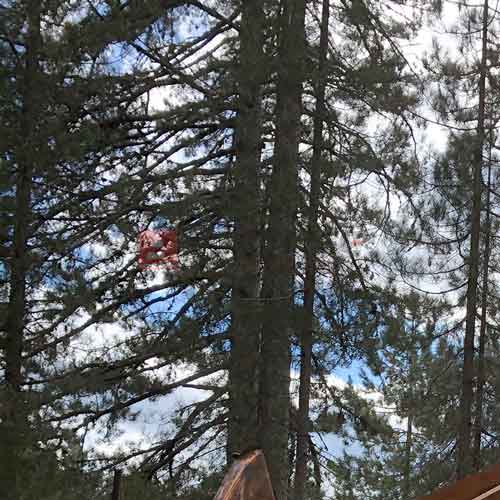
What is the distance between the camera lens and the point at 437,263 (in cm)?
1280

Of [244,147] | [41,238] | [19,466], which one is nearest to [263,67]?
[244,147]

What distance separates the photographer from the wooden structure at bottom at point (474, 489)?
1.50 metres

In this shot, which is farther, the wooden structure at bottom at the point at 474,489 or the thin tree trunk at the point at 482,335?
the thin tree trunk at the point at 482,335

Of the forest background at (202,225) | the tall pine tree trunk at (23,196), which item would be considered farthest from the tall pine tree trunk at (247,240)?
the tall pine tree trunk at (23,196)

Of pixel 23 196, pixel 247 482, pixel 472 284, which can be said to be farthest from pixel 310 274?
pixel 247 482

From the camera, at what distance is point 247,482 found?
141cm

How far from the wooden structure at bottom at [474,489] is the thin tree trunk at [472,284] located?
1119 centimetres

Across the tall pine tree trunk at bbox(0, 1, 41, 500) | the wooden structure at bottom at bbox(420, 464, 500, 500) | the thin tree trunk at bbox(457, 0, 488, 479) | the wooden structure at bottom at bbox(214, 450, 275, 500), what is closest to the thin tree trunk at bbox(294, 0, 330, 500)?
the tall pine tree trunk at bbox(0, 1, 41, 500)

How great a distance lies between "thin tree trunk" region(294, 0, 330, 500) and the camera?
8531 mm

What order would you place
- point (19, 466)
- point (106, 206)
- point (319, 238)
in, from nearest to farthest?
point (19, 466) → point (106, 206) → point (319, 238)

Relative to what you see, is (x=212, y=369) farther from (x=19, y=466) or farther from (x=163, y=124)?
(x=19, y=466)

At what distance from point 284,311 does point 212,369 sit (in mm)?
1277

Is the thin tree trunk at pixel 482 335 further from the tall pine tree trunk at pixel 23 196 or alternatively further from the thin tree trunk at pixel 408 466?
the tall pine tree trunk at pixel 23 196

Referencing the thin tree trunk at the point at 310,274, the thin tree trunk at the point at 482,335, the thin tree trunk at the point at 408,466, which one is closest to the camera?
the thin tree trunk at the point at 310,274
